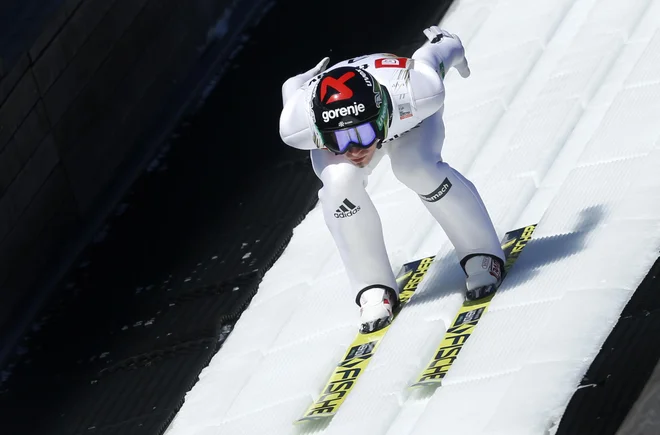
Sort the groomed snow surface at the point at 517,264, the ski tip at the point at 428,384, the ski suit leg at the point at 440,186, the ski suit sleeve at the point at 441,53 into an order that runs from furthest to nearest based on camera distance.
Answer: the ski suit sleeve at the point at 441,53
the ski suit leg at the point at 440,186
the ski tip at the point at 428,384
the groomed snow surface at the point at 517,264

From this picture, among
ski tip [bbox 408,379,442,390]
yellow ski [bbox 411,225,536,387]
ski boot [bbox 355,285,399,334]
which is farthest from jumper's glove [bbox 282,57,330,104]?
ski tip [bbox 408,379,442,390]

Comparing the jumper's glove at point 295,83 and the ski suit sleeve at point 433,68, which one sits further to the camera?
the jumper's glove at point 295,83

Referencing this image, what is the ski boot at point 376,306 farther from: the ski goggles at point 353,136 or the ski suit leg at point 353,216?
the ski goggles at point 353,136

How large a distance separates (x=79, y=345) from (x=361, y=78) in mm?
3118

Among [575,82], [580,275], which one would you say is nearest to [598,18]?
[575,82]

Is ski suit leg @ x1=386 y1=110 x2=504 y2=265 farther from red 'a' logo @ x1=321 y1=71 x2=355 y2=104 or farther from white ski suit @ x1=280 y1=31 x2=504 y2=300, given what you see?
red 'a' logo @ x1=321 y1=71 x2=355 y2=104

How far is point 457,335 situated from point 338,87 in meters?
1.19

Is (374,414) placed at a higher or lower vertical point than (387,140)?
lower

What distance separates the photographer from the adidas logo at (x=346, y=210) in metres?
6.38

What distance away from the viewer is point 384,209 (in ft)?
26.2

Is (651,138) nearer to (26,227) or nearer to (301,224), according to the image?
(301,224)

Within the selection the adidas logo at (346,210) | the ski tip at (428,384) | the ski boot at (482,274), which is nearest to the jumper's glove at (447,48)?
the adidas logo at (346,210)

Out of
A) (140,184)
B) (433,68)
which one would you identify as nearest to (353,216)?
(433,68)

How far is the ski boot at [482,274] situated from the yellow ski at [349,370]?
0.43 metres
